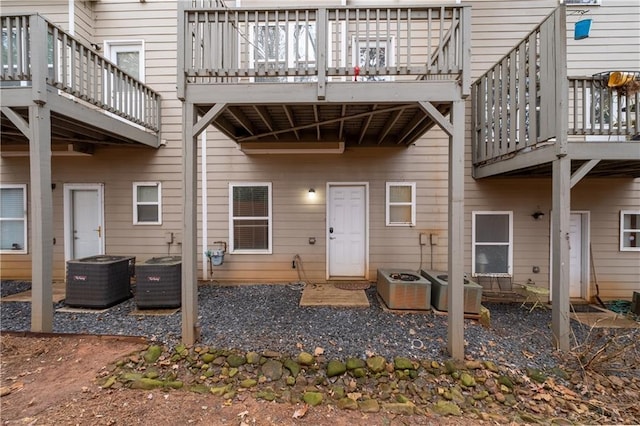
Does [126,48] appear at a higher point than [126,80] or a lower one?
higher

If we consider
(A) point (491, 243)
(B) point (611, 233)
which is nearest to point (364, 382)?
(A) point (491, 243)

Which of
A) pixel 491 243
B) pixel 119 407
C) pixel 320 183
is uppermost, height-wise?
pixel 320 183

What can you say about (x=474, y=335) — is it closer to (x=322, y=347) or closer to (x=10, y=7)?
(x=322, y=347)

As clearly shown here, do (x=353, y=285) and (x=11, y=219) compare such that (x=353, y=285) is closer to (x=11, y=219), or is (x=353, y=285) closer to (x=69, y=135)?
(x=69, y=135)

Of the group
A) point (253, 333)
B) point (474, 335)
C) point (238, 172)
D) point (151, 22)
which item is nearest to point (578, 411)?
point (474, 335)

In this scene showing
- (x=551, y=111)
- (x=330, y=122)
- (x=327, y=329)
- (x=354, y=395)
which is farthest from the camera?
(x=330, y=122)

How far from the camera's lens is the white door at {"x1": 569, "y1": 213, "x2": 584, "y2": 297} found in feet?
18.5

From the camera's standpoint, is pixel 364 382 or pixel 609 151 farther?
pixel 609 151

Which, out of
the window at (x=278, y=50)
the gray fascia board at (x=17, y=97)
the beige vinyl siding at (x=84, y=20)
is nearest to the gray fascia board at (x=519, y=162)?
the window at (x=278, y=50)

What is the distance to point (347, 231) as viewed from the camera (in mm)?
5758

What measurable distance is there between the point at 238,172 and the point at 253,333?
324cm

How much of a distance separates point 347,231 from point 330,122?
2.46 metres

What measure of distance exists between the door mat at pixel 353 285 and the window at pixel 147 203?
3836 millimetres

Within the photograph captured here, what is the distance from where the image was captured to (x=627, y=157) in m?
3.79
